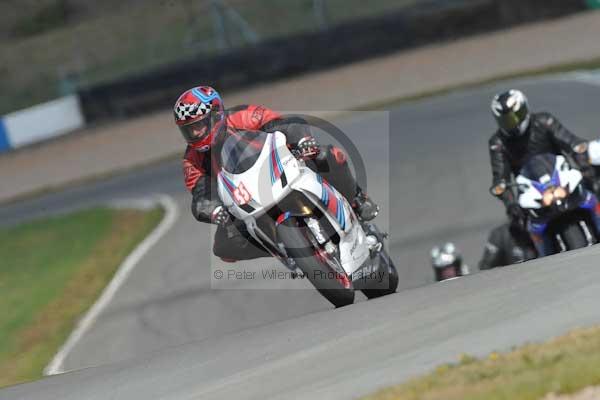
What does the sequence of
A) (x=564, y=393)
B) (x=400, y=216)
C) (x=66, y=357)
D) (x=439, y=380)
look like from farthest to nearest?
(x=400, y=216)
(x=66, y=357)
(x=439, y=380)
(x=564, y=393)

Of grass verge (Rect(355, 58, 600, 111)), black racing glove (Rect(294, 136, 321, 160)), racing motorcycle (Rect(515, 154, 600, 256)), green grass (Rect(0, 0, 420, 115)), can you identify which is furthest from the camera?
green grass (Rect(0, 0, 420, 115))

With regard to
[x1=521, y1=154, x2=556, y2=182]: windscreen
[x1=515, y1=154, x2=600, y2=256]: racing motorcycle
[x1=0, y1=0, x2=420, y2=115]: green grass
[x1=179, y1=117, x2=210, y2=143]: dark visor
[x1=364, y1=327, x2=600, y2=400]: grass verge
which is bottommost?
[x1=364, y1=327, x2=600, y2=400]: grass verge

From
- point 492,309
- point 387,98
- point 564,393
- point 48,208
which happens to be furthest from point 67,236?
point 564,393

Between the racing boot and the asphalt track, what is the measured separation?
0.59 meters

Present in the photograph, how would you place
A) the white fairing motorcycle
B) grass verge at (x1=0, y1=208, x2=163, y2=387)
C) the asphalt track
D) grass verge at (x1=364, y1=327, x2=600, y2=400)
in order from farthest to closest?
1. grass verge at (x1=0, y1=208, x2=163, y2=387)
2. the white fairing motorcycle
3. the asphalt track
4. grass verge at (x1=364, y1=327, x2=600, y2=400)

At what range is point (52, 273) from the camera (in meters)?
11.8

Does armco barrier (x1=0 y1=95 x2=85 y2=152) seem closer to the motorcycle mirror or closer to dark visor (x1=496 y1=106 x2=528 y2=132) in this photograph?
dark visor (x1=496 y1=106 x2=528 y2=132)

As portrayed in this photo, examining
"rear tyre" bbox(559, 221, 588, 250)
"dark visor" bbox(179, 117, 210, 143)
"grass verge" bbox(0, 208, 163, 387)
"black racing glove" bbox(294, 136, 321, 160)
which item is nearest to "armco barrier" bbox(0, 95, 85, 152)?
"grass verge" bbox(0, 208, 163, 387)

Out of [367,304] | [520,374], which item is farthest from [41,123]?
[520,374]

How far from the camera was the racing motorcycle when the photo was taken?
21.2 ft

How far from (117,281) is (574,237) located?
5.72 meters

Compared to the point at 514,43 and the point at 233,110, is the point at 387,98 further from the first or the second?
the point at 233,110

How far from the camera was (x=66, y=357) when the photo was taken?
856cm

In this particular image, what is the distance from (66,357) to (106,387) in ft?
11.4
